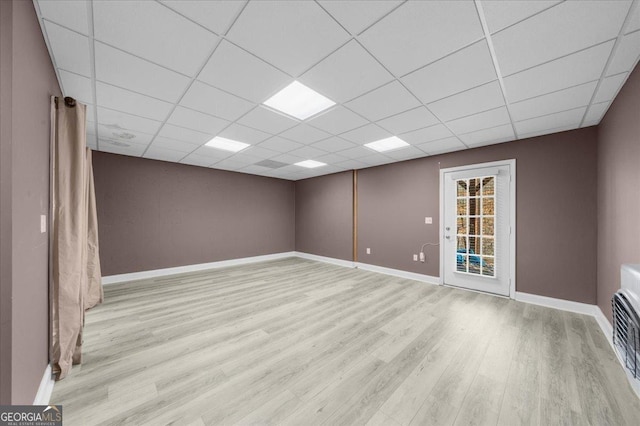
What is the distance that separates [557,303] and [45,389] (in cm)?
560

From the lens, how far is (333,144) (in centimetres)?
402

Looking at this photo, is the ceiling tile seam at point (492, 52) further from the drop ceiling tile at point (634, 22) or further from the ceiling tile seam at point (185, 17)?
the ceiling tile seam at point (185, 17)

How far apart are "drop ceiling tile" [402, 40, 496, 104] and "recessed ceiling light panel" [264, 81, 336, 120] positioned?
90 centimetres

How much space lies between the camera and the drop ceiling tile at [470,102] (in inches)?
91.0

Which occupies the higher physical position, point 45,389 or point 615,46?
point 615,46

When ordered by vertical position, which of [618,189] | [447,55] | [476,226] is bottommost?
[476,226]

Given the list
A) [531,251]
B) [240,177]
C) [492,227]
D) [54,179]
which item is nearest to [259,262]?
[240,177]

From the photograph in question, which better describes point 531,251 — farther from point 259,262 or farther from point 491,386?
point 259,262

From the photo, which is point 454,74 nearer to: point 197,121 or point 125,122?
point 197,121

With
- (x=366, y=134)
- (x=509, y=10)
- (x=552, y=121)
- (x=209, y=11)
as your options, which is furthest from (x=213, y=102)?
(x=552, y=121)

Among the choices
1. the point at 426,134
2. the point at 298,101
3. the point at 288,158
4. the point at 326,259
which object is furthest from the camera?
the point at 326,259

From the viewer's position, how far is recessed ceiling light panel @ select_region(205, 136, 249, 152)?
153 inches

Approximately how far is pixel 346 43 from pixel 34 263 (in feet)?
8.38

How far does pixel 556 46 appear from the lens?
5.58ft
